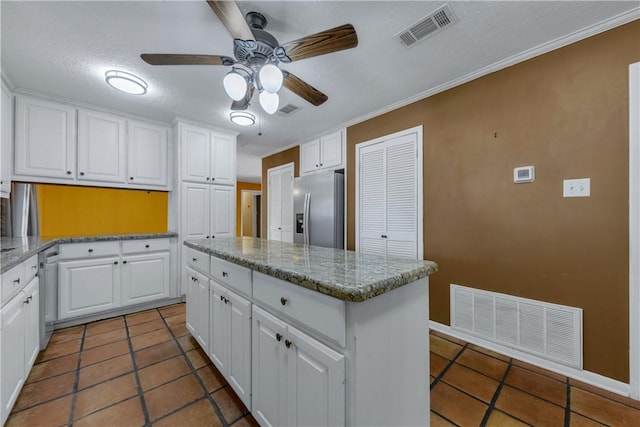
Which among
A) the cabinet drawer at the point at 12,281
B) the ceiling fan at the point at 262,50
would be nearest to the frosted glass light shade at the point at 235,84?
the ceiling fan at the point at 262,50

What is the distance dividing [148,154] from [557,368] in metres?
4.46

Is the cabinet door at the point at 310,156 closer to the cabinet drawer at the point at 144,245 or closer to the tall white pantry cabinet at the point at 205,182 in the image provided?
the tall white pantry cabinet at the point at 205,182

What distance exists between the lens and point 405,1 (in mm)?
1468

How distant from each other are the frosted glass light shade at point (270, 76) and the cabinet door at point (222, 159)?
238 centimetres

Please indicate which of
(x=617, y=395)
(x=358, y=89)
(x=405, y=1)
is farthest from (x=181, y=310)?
(x=617, y=395)

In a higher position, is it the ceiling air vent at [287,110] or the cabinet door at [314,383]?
the ceiling air vent at [287,110]

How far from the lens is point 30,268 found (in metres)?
1.73

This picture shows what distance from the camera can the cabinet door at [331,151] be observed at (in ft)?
11.3

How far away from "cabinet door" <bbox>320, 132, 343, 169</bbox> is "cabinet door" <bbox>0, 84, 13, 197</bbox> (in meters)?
3.16

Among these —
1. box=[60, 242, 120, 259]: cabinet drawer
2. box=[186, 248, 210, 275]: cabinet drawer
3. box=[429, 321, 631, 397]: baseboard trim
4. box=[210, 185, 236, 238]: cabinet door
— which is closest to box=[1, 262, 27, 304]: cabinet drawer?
box=[186, 248, 210, 275]: cabinet drawer

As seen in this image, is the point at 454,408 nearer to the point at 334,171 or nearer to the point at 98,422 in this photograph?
the point at 98,422

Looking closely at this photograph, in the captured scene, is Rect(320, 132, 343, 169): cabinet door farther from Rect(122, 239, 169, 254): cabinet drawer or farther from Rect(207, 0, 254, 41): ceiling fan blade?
Rect(122, 239, 169, 254): cabinet drawer

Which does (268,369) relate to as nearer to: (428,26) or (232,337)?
(232,337)

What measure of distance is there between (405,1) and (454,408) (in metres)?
2.35
